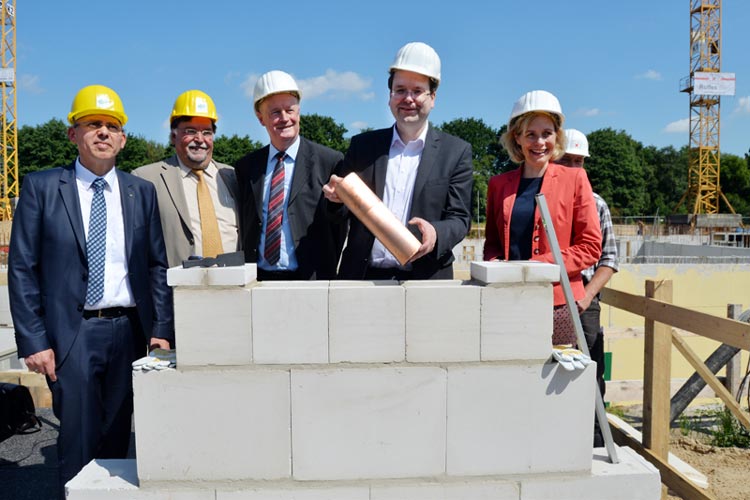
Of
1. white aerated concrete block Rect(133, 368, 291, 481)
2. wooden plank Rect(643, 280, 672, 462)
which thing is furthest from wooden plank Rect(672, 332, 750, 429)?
white aerated concrete block Rect(133, 368, 291, 481)

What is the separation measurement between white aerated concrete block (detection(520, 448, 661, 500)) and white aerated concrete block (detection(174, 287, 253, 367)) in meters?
1.68

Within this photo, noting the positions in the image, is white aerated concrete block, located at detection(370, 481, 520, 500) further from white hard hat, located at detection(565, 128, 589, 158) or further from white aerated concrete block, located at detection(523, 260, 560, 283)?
white hard hat, located at detection(565, 128, 589, 158)

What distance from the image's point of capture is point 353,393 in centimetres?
301

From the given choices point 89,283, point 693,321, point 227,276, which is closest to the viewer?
point 227,276

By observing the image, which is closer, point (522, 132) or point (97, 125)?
point (97, 125)

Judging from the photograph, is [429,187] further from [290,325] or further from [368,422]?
[368,422]

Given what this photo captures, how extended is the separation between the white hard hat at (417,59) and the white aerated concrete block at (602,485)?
2386 mm

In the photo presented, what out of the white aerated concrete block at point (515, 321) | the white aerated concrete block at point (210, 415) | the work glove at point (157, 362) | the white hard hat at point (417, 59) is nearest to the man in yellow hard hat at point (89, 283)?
the work glove at point (157, 362)

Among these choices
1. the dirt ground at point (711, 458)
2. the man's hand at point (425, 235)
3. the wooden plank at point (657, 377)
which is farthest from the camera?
the dirt ground at point (711, 458)

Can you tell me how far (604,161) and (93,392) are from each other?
6630 centimetres

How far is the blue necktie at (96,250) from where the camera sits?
3.48 m

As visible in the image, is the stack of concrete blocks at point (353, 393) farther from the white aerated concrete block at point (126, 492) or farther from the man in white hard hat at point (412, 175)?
the man in white hard hat at point (412, 175)

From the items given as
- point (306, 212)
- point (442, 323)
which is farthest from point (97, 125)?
point (442, 323)

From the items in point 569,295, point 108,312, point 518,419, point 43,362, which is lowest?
point 518,419
